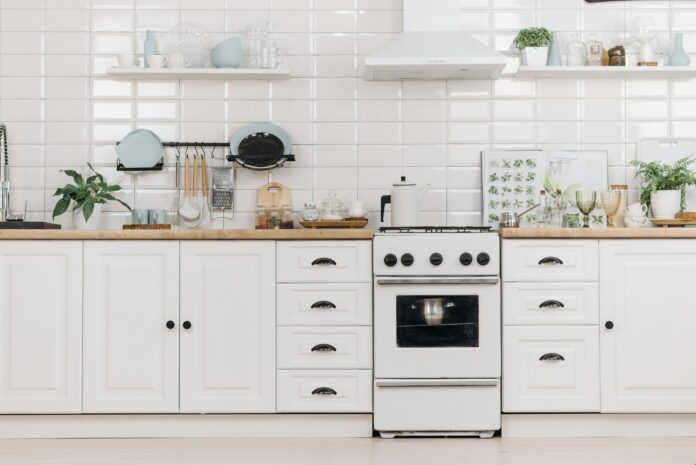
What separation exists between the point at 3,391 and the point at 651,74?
3291 mm

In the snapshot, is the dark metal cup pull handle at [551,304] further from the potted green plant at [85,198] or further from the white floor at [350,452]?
the potted green plant at [85,198]

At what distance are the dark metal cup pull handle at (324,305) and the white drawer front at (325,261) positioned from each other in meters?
0.09

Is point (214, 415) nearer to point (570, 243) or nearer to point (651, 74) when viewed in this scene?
point (570, 243)

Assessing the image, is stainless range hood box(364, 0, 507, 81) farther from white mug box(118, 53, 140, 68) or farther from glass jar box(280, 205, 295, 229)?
white mug box(118, 53, 140, 68)

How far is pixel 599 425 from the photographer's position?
328cm

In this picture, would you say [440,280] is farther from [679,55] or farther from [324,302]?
[679,55]

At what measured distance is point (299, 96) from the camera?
12.8ft

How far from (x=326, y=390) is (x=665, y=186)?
1.89m

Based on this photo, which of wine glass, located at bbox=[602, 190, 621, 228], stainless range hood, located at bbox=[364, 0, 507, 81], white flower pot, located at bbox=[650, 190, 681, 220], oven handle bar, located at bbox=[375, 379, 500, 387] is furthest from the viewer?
white flower pot, located at bbox=[650, 190, 681, 220]

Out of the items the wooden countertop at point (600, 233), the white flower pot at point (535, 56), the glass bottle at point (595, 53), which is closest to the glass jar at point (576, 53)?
the glass bottle at point (595, 53)

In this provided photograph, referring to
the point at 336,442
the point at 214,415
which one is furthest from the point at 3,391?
the point at 336,442

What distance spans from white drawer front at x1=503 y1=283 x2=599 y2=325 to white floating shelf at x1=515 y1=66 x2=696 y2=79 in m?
1.12

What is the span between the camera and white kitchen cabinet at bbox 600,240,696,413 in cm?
323

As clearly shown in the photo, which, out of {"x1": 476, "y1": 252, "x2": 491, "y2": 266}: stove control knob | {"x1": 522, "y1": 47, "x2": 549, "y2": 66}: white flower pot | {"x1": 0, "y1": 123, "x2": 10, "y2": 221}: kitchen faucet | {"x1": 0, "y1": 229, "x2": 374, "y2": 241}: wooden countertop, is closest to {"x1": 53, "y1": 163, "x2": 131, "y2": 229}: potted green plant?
{"x1": 0, "y1": 123, "x2": 10, "y2": 221}: kitchen faucet
